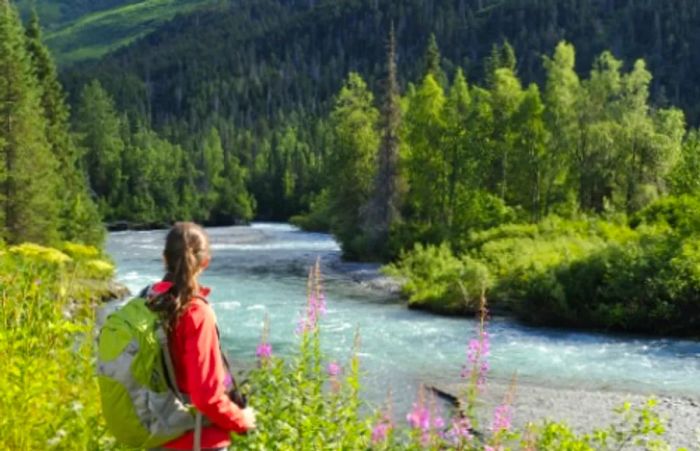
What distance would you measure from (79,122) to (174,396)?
10540 centimetres

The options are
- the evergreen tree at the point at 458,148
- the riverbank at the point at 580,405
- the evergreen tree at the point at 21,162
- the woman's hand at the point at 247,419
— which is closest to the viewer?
the woman's hand at the point at 247,419

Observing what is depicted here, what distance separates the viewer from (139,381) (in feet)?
13.7

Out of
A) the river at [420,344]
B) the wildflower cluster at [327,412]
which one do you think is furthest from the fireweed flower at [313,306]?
the river at [420,344]

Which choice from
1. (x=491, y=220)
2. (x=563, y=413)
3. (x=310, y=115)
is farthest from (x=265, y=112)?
(x=563, y=413)

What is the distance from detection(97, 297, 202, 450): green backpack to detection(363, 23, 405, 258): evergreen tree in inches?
1664

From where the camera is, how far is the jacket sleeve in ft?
13.7

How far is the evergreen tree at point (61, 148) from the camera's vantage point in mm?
38969

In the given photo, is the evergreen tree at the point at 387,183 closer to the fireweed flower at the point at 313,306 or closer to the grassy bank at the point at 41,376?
the grassy bank at the point at 41,376

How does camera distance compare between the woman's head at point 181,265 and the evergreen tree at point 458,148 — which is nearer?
the woman's head at point 181,265

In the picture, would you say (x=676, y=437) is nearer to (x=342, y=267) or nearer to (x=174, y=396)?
(x=174, y=396)

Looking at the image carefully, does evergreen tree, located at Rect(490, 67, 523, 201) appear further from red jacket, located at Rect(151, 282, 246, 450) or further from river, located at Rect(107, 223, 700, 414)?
Answer: red jacket, located at Rect(151, 282, 246, 450)

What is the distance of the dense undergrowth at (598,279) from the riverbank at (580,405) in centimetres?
829

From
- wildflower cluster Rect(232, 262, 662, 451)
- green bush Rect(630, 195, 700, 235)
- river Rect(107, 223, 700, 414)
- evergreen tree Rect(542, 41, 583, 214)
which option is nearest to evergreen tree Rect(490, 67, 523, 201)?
evergreen tree Rect(542, 41, 583, 214)

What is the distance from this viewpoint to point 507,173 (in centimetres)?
4828
